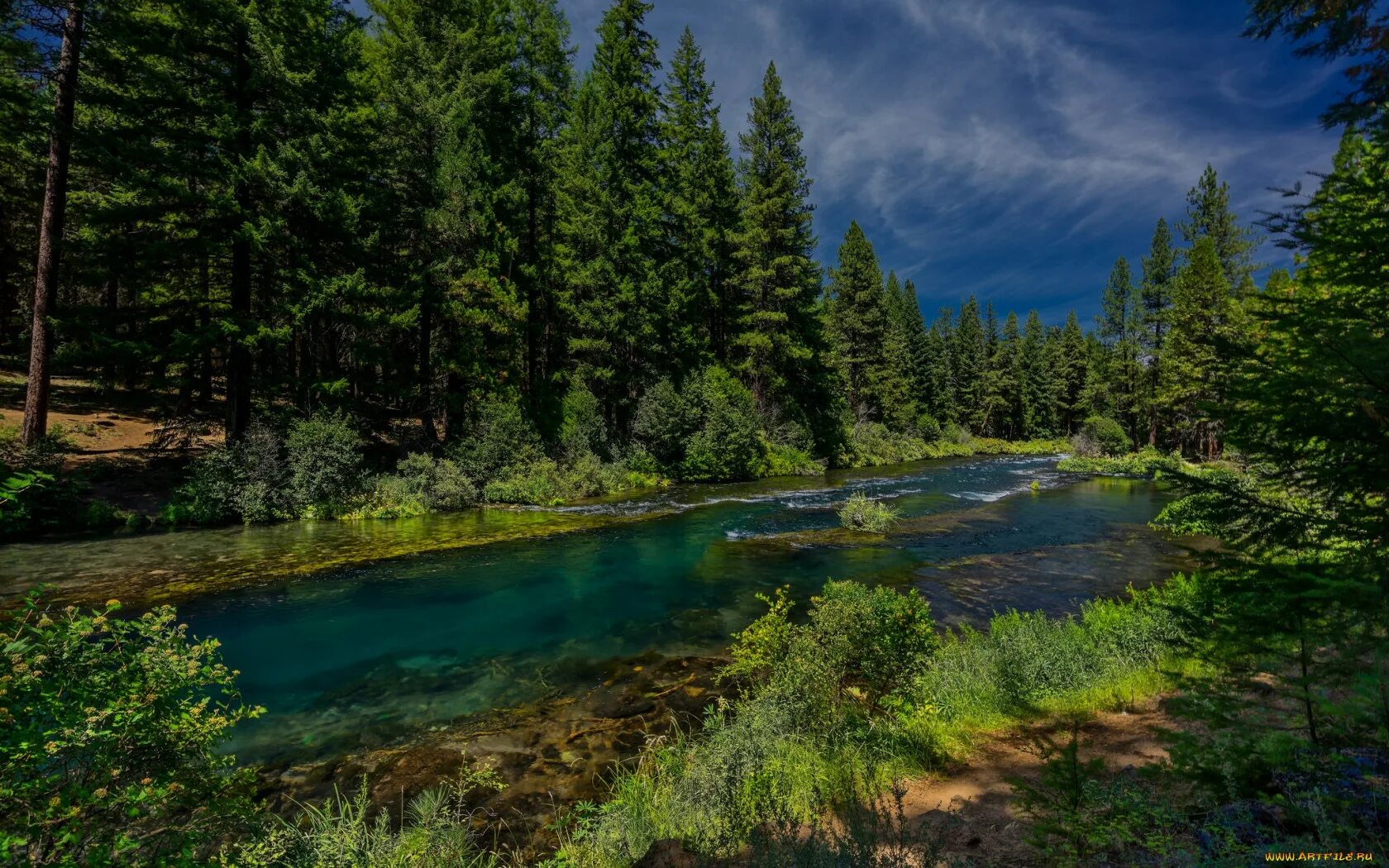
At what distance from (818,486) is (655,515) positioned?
411 inches

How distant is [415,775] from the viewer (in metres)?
5.55

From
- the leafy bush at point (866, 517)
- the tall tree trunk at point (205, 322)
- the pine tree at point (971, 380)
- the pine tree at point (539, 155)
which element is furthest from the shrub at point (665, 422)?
the pine tree at point (971, 380)

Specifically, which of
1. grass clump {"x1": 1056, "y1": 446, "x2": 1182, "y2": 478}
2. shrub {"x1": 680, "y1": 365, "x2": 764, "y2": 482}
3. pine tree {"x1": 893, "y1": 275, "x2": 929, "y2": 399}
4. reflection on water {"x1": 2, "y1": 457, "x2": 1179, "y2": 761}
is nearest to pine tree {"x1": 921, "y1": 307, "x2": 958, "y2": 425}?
pine tree {"x1": 893, "y1": 275, "x2": 929, "y2": 399}

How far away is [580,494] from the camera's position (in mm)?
22688

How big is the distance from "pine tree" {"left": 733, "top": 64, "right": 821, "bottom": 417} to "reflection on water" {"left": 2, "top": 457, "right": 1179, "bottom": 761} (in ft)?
55.0

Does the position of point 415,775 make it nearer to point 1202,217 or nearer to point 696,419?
point 696,419

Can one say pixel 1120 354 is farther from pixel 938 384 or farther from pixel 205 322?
pixel 205 322

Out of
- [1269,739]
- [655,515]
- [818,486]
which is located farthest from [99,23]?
[818,486]

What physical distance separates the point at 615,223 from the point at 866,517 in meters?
20.4

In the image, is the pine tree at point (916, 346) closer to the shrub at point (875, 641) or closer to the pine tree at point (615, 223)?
the pine tree at point (615, 223)

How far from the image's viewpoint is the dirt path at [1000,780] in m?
3.55

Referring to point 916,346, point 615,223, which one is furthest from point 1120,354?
point 615,223

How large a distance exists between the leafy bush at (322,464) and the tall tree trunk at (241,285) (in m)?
1.85

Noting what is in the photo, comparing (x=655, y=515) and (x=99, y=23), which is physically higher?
(x=99, y=23)
